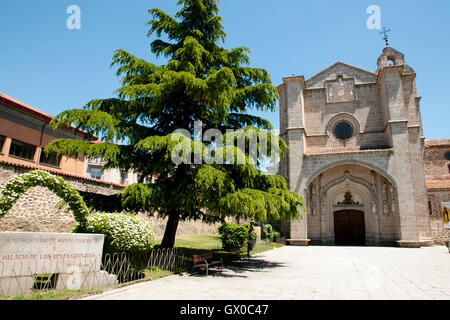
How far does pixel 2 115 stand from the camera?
44.3 ft

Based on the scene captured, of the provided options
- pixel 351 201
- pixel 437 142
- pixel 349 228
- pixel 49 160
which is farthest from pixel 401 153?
pixel 49 160

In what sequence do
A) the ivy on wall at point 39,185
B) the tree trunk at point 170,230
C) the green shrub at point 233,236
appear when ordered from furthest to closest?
the green shrub at point 233,236 < the tree trunk at point 170,230 < the ivy on wall at point 39,185

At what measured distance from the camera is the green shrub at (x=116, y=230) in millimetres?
6047

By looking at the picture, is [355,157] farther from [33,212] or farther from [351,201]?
[33,212]

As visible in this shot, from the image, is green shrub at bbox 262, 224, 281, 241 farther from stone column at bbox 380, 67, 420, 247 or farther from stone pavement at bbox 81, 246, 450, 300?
stone pavement at bbox 81, 246, 450, 300

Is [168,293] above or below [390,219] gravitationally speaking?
below

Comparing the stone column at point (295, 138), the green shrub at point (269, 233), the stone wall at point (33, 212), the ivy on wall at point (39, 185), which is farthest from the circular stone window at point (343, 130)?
the ivy on wall at point (39, 185)

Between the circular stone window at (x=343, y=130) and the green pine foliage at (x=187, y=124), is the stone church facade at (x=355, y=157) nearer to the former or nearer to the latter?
the circular stone window at (x=343, y=130)

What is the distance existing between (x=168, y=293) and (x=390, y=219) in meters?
18.7

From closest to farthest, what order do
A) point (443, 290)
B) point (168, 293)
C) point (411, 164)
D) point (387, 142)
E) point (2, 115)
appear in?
point (168, 293)
point (443, 290)
point (2, 115)
point (411, 164)
point (387, 142)

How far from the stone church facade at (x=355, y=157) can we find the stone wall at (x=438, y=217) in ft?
9.68
